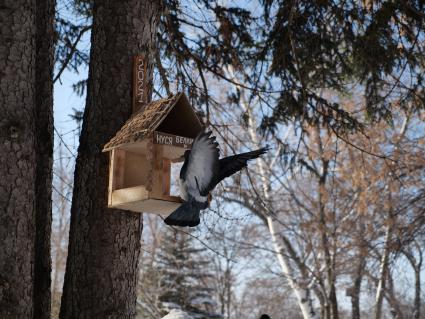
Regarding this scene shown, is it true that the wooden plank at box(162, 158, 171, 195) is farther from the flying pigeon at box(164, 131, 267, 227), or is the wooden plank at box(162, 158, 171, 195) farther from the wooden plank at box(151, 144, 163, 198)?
the flying pigeon at box(164, 131, 267, 227)

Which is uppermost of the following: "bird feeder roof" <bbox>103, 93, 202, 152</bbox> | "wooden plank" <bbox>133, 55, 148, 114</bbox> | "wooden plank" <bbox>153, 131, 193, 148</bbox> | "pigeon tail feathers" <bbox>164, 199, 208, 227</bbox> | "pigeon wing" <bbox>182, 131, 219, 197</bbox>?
"wooden plank" <bbox>133, 55, 148, 114</bbox>

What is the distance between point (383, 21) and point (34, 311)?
3997 mm

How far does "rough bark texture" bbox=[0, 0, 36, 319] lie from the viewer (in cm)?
259

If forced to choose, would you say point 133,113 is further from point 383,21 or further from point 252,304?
point 252,304

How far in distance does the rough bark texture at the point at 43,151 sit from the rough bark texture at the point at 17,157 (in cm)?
22

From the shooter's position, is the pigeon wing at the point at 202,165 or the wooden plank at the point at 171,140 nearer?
the pigeon wing at the point at 202,165

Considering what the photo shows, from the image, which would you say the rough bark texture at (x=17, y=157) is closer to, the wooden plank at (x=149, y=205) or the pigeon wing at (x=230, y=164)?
the wooden plank at (x=149, y=205)

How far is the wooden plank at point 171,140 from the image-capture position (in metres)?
2.73

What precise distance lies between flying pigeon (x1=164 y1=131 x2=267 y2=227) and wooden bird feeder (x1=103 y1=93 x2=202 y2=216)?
0.63 ft

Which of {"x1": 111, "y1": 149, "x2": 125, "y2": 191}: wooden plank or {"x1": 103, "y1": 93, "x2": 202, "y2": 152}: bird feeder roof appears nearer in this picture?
{"x1": 103, "y1": 93, "x2": 202, "y2": 152}: bird feeder roof

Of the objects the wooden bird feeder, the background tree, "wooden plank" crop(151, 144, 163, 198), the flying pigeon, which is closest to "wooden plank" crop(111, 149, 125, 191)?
the wooden bird feeder

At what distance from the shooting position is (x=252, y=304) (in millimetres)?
23297

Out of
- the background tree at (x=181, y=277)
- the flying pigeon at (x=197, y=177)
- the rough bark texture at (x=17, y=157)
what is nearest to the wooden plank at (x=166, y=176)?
the flying pigeon at (x=197, y=177)

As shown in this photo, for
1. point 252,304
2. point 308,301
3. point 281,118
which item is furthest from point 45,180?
point 252,304
